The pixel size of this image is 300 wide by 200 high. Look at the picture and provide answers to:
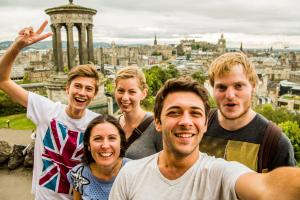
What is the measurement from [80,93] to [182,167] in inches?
57.4

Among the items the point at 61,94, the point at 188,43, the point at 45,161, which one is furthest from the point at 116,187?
the point at 188,43

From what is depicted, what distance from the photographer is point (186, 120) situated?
1.56 meters

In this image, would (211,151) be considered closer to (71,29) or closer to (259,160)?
(259,160)

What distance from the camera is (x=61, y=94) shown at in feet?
35.7

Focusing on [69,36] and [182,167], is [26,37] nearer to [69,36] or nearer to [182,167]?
[182,167]

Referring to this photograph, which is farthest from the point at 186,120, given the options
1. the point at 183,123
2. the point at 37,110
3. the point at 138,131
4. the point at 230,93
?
the point at 37,110

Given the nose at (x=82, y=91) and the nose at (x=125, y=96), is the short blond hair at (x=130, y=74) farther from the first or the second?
the nose at (x=82, y=91)

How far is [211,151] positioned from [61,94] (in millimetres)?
9465

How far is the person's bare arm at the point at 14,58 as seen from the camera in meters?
2.57

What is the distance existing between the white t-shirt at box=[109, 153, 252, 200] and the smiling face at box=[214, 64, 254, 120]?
0.68 meters

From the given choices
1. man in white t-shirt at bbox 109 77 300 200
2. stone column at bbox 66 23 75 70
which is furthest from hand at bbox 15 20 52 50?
stone column at bbox 66 23 75 70

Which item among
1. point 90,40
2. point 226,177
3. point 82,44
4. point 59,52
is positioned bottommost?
point 226,177

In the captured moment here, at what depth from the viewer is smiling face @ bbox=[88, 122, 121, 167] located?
223 cm

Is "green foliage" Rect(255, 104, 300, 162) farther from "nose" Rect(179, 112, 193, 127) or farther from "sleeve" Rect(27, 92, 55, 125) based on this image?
"nose" Rect(179, 112, 193, 127)
